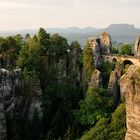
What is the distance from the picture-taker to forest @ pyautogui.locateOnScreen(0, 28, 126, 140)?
41781mm

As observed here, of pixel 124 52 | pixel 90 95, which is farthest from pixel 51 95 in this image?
pixel 124 52

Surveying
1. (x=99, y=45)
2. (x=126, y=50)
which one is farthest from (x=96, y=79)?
(x=126, y=50)

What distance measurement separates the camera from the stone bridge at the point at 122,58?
168 feet

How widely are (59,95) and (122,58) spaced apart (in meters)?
9.94

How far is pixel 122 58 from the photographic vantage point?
52.1 meters

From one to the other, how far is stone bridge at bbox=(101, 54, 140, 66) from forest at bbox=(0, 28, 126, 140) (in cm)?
108

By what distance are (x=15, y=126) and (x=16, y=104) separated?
12.0ft

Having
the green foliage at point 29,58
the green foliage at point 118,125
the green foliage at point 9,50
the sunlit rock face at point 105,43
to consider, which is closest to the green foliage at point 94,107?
the green foliage at point 118,125

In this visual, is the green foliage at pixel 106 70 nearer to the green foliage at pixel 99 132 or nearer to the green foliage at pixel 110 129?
the green foliage at pixel 99 132

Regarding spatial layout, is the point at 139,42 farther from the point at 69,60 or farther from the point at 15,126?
the point at 15,126

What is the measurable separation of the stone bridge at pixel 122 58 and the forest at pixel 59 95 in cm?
108

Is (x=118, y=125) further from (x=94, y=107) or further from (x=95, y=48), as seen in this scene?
(x=95, y=48)

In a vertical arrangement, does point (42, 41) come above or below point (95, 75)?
above

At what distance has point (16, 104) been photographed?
4497cm
